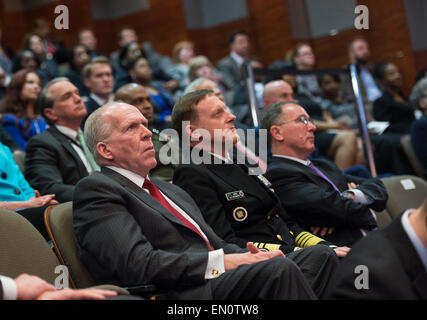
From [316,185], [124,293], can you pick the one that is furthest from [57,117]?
[124,293]

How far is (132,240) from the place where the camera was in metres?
1.65

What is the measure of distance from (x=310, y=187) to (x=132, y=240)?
1.09 meters

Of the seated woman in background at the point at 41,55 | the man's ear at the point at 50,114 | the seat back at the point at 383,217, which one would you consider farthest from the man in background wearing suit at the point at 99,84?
the seat back at the point at 383,217

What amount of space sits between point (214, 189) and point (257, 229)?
0.76 ft

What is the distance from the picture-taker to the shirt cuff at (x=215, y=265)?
1680 millimetres

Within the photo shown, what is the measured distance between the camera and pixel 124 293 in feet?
4.86

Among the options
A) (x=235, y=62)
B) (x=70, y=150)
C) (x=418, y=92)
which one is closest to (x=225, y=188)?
(x=70, y=150)

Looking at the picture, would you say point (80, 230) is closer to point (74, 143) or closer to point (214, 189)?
point (214, 189)

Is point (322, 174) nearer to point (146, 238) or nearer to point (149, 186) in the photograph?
point (149, 186)

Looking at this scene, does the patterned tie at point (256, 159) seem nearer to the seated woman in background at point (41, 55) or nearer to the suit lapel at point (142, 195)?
the suit lapel at point (142, 195)

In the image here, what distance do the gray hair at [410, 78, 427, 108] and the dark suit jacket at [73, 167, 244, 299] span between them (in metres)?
3.41

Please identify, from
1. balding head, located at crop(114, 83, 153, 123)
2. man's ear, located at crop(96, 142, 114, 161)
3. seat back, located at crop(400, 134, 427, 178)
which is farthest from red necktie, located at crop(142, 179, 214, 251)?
seat back, located at crop(400, 134, 427, 178)

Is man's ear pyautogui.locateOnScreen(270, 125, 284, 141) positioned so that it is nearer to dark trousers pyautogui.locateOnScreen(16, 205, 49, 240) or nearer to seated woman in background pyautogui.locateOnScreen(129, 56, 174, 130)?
dark trousers pyautogui.locateOnScreen(16, 205, 49, 240)

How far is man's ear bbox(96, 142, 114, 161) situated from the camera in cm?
197
